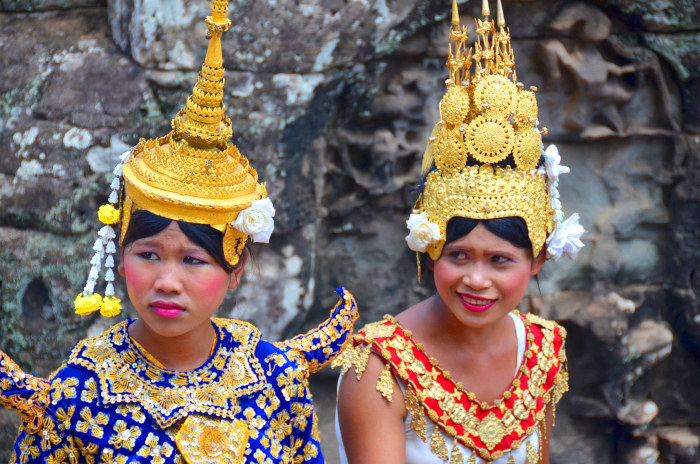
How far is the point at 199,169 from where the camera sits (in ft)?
6.73

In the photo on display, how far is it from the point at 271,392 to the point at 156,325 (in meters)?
0.43

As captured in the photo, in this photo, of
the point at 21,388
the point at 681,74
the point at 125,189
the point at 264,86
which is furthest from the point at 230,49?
the point at 681,74

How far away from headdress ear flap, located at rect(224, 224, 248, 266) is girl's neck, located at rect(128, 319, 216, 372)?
232 mm

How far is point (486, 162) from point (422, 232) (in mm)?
320

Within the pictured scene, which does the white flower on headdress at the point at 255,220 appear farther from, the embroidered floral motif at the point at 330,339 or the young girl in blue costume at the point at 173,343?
the embroidered floral motif at the point at 330,339

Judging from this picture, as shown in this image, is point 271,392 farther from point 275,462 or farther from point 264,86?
point 264,86

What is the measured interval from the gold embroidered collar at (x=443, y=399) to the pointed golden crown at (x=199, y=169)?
2.24 feet

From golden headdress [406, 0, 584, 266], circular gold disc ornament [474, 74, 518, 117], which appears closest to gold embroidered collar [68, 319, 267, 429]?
golden headdress [406, 0, 584, 266]

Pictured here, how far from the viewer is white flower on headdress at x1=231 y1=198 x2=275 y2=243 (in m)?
2.08

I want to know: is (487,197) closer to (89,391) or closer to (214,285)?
(214,285)

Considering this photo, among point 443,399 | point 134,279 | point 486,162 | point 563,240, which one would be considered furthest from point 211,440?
point 563,240

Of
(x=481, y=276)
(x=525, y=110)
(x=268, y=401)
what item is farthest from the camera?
(x=525, y=110)

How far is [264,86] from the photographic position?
359cm

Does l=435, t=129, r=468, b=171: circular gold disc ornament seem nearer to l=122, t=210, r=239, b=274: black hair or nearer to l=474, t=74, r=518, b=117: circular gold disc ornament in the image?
l=474, t=74, r=518, b=117: circular gold disc ornament
